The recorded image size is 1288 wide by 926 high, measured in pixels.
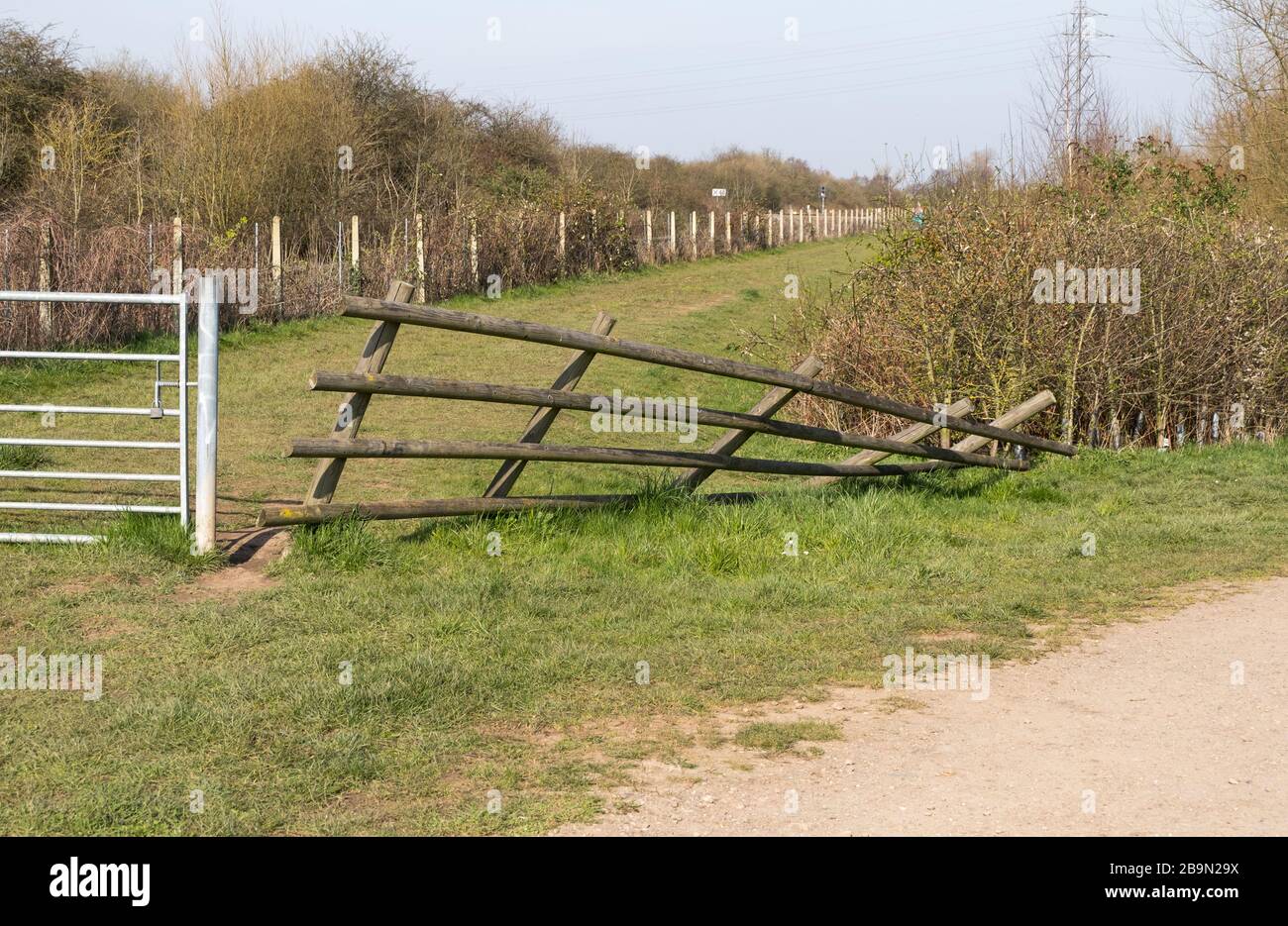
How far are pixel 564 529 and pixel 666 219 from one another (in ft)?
87.7

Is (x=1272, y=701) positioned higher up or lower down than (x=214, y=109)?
lower down

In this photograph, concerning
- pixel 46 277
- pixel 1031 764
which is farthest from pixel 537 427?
pixel 46 277

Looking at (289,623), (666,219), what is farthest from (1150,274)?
(666,219)

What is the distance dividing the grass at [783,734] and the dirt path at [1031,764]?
0.23 feet

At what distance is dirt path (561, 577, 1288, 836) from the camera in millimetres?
4172

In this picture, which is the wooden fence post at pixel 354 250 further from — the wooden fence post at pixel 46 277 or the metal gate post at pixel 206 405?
the metal gate post at pixel 206 405

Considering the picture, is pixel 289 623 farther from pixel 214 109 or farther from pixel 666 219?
pixel 666 219

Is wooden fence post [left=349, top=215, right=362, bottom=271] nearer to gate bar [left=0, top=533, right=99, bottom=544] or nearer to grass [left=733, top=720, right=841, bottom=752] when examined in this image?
gate bar [left=0, top=533, right=99, bottom=544]

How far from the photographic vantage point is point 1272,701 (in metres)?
5.54

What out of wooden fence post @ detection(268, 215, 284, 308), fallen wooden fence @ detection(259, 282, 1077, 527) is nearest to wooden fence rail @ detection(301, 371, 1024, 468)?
fallen wooden fence @ detection(259, 282, 1077, 527)

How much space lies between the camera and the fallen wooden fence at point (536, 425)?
7.08 m

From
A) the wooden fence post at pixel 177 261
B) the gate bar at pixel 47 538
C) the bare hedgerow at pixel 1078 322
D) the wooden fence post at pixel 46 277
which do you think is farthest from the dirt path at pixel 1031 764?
the wooden fence post at pixel 177 261

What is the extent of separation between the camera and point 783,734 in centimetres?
507
